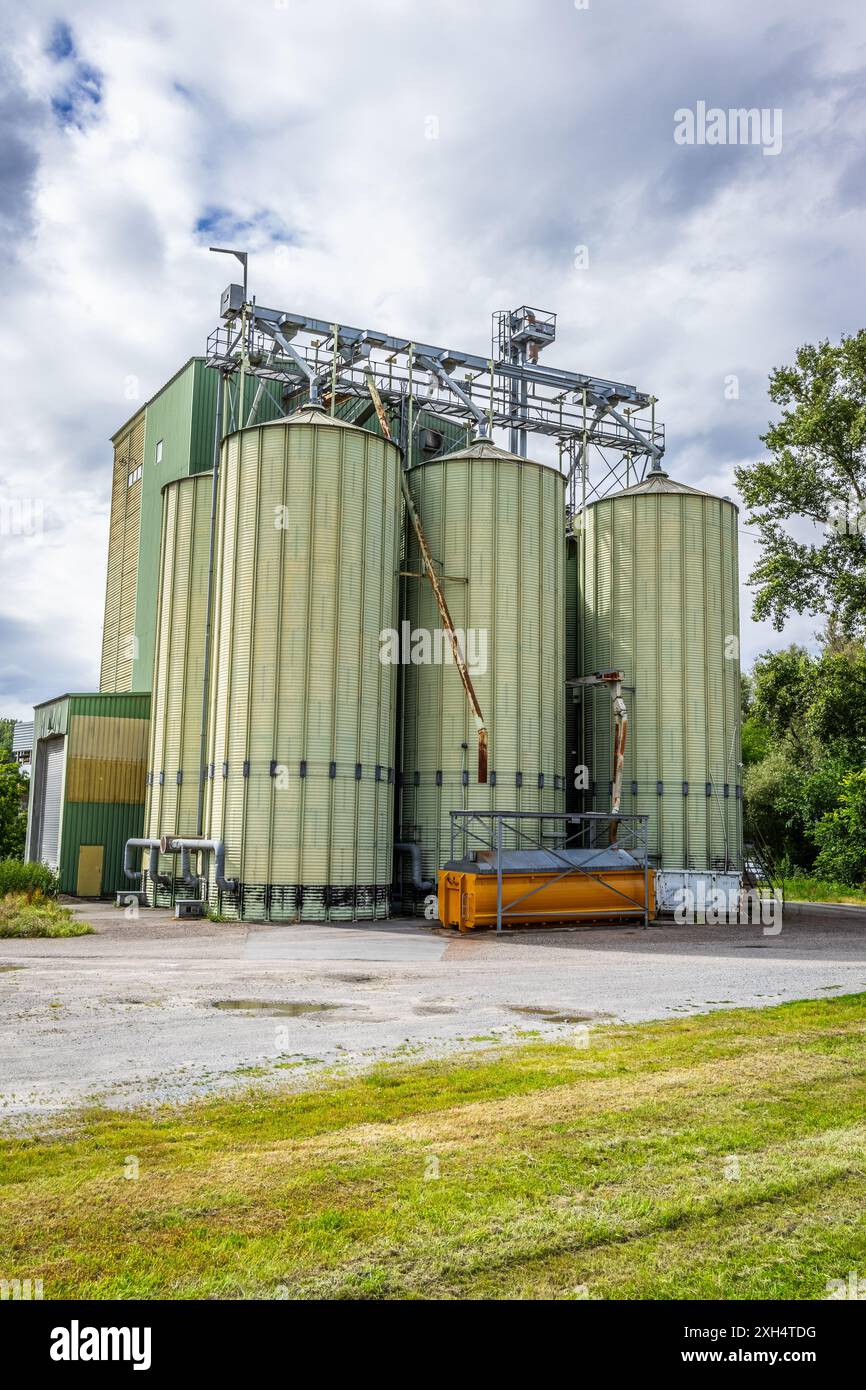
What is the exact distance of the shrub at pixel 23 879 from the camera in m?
30.2

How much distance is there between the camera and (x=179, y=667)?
37281 millimetres

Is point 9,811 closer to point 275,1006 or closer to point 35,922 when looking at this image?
point 35,922

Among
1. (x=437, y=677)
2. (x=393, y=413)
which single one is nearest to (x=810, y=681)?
(x=437, y=677)

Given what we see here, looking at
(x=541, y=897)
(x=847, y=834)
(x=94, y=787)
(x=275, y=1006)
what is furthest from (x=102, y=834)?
(x=847, y=834)

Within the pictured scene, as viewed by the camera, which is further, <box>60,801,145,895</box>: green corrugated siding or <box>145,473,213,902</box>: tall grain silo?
<box>60,801,145,895</box>: green corrugated siding

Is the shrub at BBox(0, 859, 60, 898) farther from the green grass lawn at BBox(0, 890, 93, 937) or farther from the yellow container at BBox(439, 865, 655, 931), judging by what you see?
the yellow container at BBox(439, 865, 655, 931)

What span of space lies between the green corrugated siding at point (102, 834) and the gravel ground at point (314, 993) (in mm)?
12879

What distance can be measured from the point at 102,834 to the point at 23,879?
27.4 ft

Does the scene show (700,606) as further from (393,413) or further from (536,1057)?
(536,1057)

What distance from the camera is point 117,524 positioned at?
53.2m

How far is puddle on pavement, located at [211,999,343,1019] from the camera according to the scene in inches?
524

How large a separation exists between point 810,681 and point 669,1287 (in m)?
36.2

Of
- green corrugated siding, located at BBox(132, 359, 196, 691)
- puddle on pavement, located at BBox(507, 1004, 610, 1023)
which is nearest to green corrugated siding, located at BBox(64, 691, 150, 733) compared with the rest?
green corrugated siding, located at BBox(132, 359, 196, 691)

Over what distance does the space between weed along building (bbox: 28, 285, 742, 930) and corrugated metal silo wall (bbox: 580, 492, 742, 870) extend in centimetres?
10
